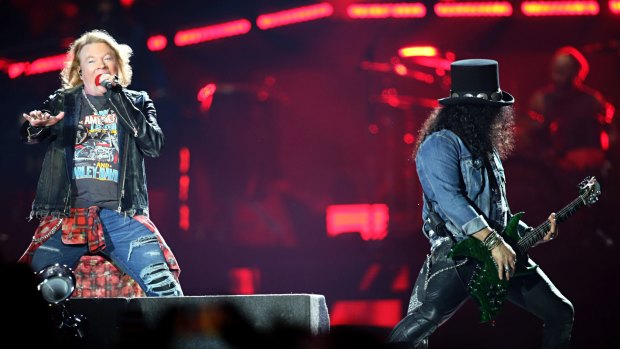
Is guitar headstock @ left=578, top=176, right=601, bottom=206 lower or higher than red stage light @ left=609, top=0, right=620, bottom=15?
lower

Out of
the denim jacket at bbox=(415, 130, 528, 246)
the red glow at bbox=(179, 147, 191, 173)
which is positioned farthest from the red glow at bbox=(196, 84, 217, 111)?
the denim jacket at bbox=(415, 130, 528, 246)

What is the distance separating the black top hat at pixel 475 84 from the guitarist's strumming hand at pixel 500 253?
29.3 inches

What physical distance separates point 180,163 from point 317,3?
2.20 m

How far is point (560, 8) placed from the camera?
944cm

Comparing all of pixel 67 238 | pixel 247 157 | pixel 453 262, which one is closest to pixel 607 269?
pixel 247 157

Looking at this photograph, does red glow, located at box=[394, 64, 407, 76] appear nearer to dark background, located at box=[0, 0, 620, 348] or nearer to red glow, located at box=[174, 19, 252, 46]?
dark background, located at box=[0, 0, 620, 348]

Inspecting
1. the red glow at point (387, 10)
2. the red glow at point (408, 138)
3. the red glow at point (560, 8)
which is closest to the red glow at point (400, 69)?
the red glow at point (387, 10)

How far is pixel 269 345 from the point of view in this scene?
2.75 m

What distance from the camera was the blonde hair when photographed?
5020mm

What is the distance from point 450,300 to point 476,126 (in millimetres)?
914

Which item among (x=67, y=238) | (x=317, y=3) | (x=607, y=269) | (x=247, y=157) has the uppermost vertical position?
(x=317, y=3)

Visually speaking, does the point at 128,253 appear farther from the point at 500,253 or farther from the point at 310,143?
the point at 310,143

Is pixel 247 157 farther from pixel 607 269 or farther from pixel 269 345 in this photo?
pixel 269 345

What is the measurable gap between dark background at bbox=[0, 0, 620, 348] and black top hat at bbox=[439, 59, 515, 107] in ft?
15.2
